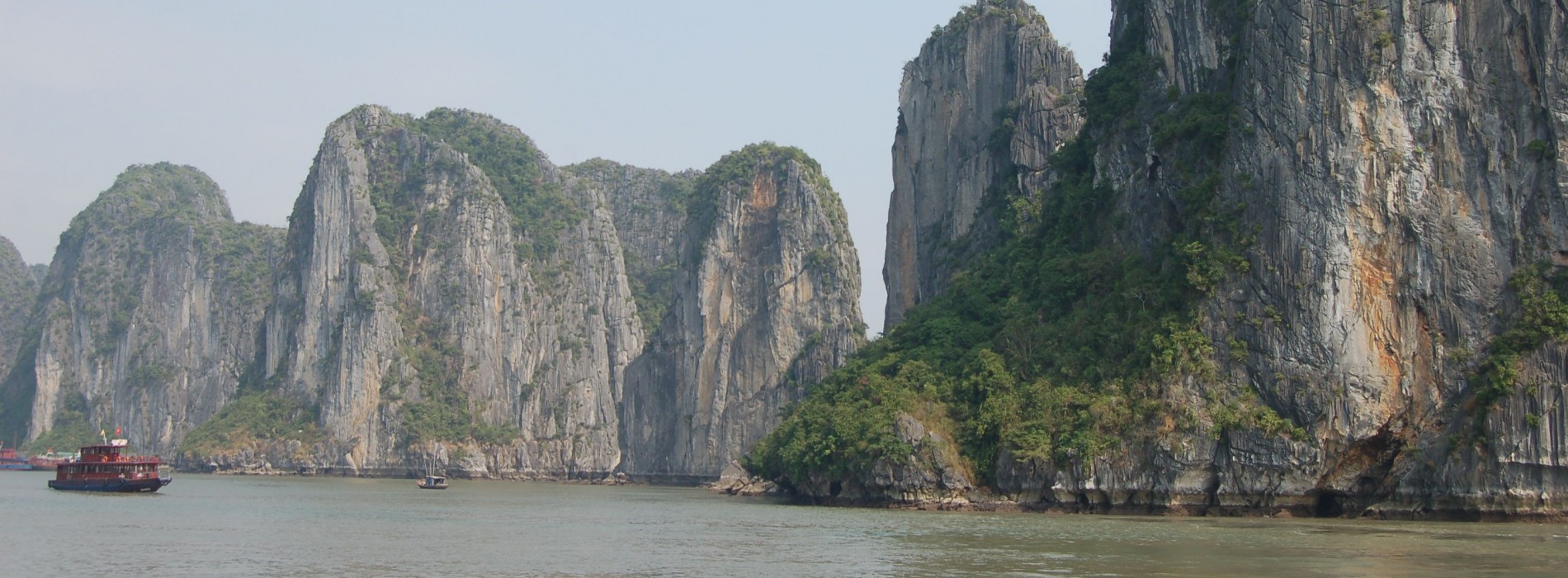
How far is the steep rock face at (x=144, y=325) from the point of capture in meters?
146

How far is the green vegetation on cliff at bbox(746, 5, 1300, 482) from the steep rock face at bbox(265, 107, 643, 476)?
202 feet

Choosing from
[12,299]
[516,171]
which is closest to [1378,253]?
[516,171]

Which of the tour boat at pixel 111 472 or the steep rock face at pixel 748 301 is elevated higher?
the steep rock face at pixel 748 301

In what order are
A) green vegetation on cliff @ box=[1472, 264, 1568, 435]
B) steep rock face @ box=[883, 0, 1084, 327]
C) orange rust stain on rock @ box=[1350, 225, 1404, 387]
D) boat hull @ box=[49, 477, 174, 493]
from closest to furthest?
green vegetation on cliff @ box=[1472, 264, 1568, 435] < orange rust stain on rock @ box=[1350, 225, 1404, 387] < boat hull @ box=[49, 477, 174, 493] < steep rock face @ box=[883, 0, 1084, 327]

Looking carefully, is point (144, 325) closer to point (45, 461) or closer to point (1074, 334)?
point (45, 461)

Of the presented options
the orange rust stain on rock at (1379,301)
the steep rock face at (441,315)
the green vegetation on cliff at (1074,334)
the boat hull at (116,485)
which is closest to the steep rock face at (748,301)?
the steep rock face at (441,315)

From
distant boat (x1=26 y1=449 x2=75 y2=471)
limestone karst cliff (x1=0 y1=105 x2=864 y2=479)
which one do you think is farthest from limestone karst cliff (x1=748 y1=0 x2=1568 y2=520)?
distant boat (x1=26 y1=449 x2=75 y2=471)

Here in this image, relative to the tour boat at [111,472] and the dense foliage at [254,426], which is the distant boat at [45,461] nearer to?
the dense foliage at [254,426]

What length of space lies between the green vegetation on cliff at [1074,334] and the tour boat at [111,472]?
89.4 ft

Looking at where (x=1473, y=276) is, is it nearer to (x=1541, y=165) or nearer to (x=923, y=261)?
(x=1541, y=165)

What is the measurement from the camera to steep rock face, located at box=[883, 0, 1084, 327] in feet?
258

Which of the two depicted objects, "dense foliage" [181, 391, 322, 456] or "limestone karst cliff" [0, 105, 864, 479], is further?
"dense foliage" [181, 391, 322, 456]

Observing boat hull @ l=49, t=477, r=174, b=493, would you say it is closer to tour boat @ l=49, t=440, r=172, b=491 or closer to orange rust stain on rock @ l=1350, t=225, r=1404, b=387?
tour boat @ l=49, t=440, r=172, b=491

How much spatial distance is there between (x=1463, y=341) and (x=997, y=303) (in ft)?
70.5
